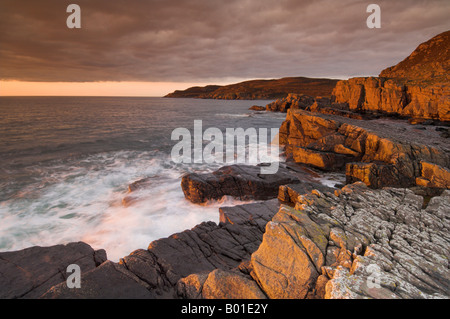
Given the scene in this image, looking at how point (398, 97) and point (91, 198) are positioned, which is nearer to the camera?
point (91, 198)

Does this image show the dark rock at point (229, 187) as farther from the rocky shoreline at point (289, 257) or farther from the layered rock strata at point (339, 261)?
the layered rock strata at point (339, 261)

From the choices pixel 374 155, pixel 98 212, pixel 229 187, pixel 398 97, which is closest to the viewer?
pixel 98 212

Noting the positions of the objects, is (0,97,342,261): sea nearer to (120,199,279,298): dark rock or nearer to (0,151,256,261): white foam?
(0,151,256,261): white foam

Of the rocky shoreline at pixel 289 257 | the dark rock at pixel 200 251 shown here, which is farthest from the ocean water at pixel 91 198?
the rocky shoreline at pixel 289 257

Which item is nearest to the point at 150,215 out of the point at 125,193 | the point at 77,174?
the point at 125,193

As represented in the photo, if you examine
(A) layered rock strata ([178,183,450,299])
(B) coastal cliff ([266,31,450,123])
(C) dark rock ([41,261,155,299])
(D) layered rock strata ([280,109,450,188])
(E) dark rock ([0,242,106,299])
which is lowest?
(E) dark rock ([0,242,106,299])

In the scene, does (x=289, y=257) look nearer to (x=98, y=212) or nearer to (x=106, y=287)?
(x=106, y=287)

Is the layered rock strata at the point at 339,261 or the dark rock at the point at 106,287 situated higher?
the layered rock strata at the point at 339,261

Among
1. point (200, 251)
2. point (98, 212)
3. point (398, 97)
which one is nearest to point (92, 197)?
point (98, 212)

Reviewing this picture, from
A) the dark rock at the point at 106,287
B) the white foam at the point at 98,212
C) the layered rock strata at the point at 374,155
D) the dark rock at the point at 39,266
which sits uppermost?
the layered rock strata at the point at 374,155

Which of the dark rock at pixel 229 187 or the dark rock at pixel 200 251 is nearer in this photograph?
the dark rock at pixel 200 251

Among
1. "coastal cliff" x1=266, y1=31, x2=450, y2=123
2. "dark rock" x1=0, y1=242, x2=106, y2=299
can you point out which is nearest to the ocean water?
"dark rock" x1=0, y1=242, x2=106, y2=299

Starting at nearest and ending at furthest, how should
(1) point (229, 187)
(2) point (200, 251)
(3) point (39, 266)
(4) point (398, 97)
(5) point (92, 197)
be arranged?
(3) point (39, 266) → (2) point (200, 251) → (1) point (229, 187) → (5) point (92, 197) → (4) point (398, 97)
